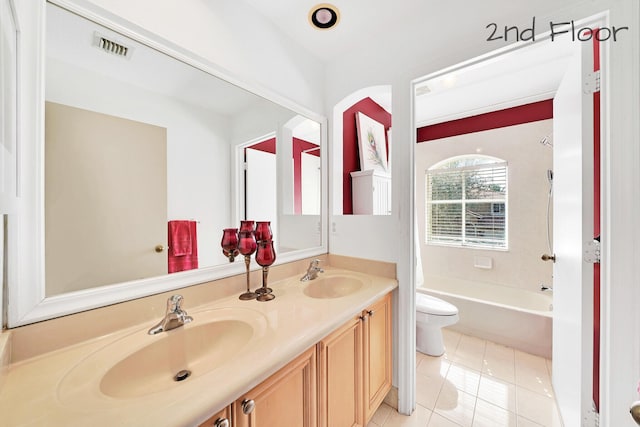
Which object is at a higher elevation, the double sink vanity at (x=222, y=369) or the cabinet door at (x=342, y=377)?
the double sink vanity at (x=222, y=369)

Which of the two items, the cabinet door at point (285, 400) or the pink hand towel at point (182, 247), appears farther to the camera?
the pink hand towel at point (182, 247)

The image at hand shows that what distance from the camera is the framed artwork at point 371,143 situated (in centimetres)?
221

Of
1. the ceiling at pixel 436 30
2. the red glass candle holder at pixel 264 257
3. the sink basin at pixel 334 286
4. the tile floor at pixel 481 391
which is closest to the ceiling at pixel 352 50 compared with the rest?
the ceiling at pixel 436 30

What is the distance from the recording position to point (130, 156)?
94 cm

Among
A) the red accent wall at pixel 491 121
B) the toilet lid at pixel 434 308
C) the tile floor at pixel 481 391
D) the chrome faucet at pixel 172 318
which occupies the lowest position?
the tile floor at pixel 481 391

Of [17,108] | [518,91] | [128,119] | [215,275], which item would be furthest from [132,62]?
[518,91]

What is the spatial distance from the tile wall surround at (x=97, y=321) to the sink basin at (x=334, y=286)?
15.4 inches

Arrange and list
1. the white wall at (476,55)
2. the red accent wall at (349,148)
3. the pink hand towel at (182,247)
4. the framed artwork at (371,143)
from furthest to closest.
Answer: the framed artwork at (371,143), the red accent wall at (349,148), the pink hand towel at (182,247), the white wall at (476,55)

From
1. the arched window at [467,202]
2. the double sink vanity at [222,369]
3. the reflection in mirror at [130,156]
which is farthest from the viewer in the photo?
the arched window at [467,202]

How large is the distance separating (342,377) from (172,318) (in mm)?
793

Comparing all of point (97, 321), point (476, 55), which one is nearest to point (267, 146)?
point (97, 321)

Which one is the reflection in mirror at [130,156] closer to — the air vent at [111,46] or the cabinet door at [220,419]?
the air vent at [111,46]

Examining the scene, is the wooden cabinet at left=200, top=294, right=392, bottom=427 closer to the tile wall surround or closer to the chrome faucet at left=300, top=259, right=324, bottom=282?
the chrome faucet at left=300, top=259, right=324, bottom=282

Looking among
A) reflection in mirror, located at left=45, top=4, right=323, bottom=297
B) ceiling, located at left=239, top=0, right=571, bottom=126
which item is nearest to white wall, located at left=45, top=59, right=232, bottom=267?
reflection in mirror, located at left=45, top=4, right=323, bottom=297
